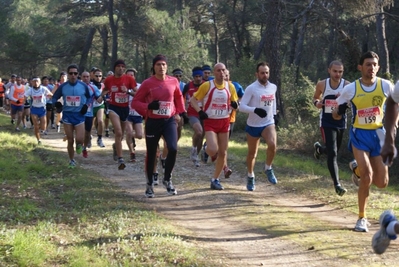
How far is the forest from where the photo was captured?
73.7 ft

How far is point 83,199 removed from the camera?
846 cm

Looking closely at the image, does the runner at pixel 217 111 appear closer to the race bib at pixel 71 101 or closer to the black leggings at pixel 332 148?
the black leggings at pixel 332 148

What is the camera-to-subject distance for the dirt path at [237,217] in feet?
19.8

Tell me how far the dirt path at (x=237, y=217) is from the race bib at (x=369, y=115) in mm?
1376

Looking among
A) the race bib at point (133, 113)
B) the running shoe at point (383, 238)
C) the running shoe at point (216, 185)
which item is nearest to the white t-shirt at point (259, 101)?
the running shoe at point (216, 185)

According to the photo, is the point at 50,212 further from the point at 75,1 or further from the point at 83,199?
the point at 75,1

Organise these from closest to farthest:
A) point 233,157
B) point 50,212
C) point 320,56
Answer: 1. point 50,212
2. point 233,157
3. point 320,56

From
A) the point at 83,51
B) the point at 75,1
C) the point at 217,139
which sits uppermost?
the point at 75,1

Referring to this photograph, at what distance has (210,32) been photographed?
4141 cm

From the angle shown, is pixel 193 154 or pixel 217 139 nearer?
pixel 217 139

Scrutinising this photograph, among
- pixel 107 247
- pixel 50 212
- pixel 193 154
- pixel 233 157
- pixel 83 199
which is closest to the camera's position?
pixel 107 247

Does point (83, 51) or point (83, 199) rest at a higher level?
point (83, 51)

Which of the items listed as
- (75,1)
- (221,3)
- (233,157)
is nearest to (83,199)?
(233,157)

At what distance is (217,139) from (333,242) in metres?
3.54
